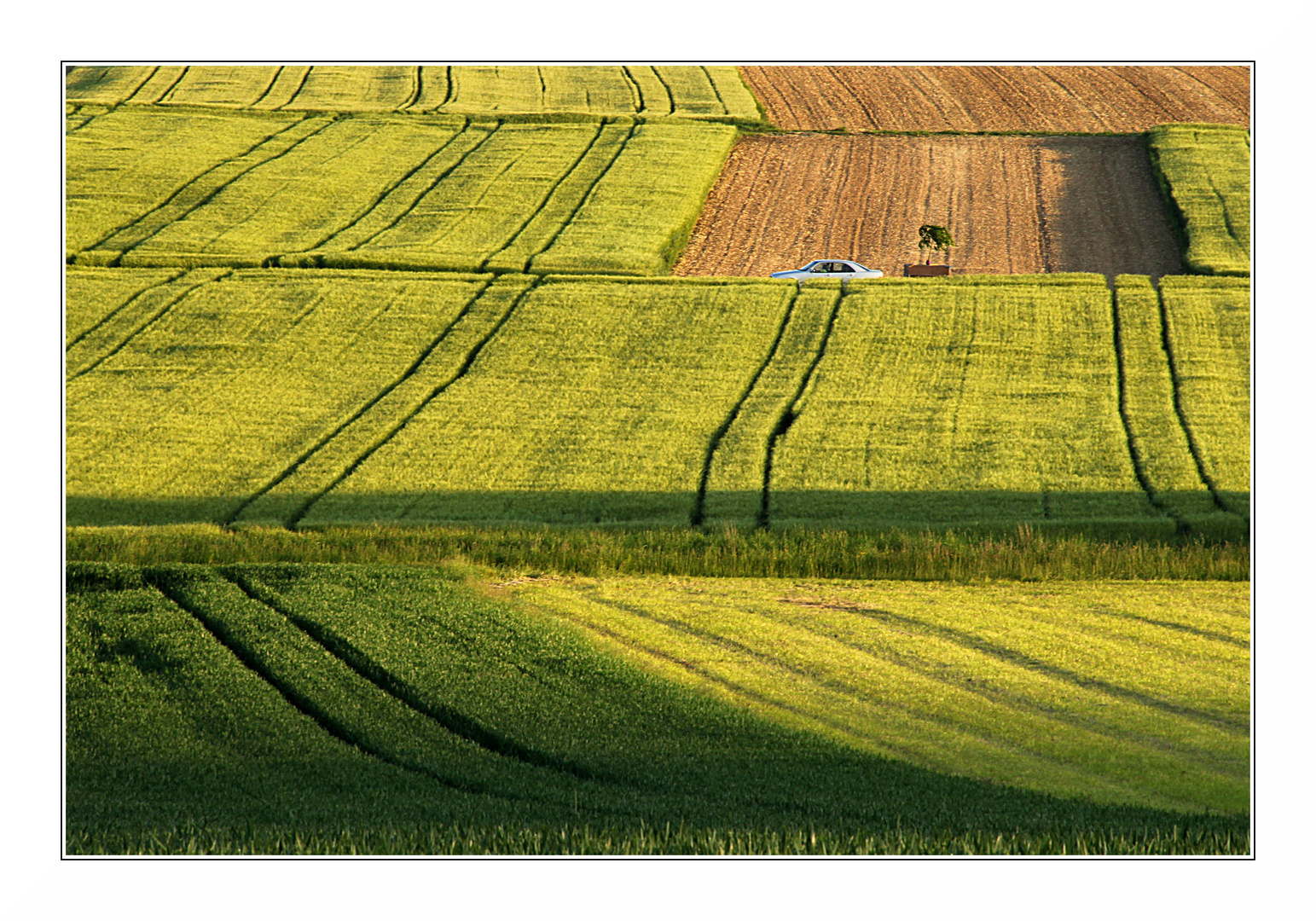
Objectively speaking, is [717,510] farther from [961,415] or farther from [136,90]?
[136,90]

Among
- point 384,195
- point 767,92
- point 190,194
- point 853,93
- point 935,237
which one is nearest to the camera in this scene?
point 935,237

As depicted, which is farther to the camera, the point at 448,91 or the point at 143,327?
the point at 448,91

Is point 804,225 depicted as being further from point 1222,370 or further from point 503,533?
point 503,533

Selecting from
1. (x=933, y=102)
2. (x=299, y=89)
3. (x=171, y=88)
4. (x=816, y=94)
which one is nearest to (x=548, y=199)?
(x=816, y=94)

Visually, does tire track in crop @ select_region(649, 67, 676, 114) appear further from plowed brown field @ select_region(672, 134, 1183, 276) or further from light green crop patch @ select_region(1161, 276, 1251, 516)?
light green crop patch @ select_region(1161, 276, 1251, 516)
